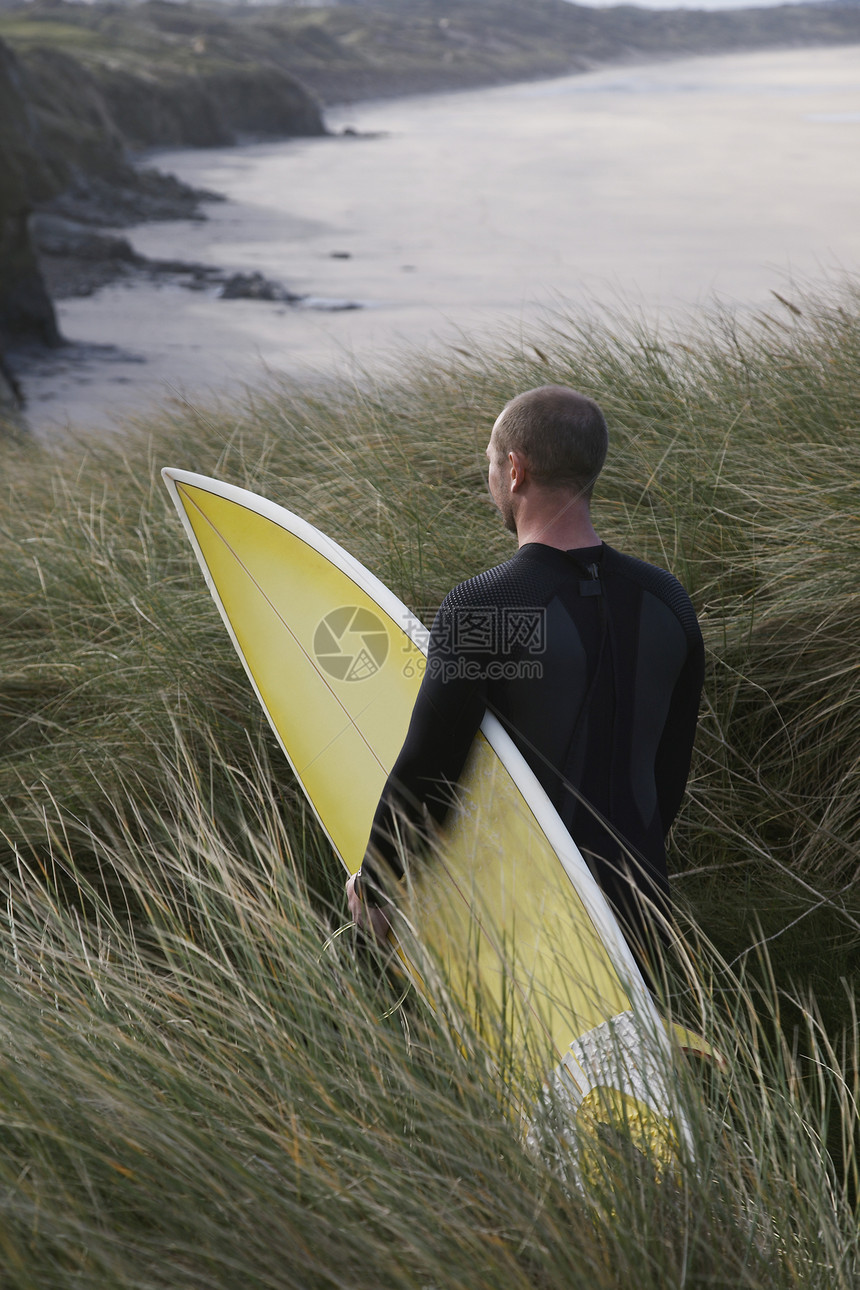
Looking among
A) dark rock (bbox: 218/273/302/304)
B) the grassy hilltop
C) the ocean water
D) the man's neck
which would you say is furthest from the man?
dark rock (bbox: 218/273/302/304)

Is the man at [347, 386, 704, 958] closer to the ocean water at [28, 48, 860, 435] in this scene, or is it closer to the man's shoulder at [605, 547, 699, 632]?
the man's shoulder at [605, 547, 699, 632]

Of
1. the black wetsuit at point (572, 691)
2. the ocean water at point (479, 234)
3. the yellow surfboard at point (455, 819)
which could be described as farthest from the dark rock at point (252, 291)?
the black wetsuit at point (572, 691)

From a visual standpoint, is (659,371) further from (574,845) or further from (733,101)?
(733,101)

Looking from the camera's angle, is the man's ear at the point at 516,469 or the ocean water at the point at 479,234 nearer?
the man's ear at the point at 516,469

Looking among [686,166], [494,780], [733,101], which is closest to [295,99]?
[733,101]

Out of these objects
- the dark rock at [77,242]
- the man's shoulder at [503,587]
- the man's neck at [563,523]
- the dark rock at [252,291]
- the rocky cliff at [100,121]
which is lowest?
the dark rock at [252,291]

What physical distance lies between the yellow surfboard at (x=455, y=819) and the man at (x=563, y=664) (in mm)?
80

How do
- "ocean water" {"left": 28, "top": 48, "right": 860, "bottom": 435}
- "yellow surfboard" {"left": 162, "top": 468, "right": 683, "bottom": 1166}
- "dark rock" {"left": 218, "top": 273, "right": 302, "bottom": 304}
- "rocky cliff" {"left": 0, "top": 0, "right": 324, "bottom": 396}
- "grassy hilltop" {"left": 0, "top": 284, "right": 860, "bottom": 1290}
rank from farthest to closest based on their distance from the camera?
"dark rock" {"left": 218, "top": 273, "right": 302, "bottom": 304}
"rocky cliff" {"left": 0, "top": 0, "right": 324, "bottom": 396}
"ocean water" {"left": 28, "top": 48, "right": 860, "bottom": 435}
"yellow surfboard" {"left": 162, "top": 468, "right": 683, "bottom": 1166}
"grassy hilltop" {"left": 0, "top": 284, "right": 860, "bottom": 1290}

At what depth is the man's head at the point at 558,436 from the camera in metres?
1.66

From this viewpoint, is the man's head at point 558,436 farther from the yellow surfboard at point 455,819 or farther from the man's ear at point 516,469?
the yellow surfboard at point 455,819

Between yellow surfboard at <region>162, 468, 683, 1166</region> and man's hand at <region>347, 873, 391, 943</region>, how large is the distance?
10 centimetres

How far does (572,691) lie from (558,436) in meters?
0.45

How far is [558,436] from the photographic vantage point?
166 centimetres

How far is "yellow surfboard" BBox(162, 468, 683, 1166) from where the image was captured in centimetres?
125
